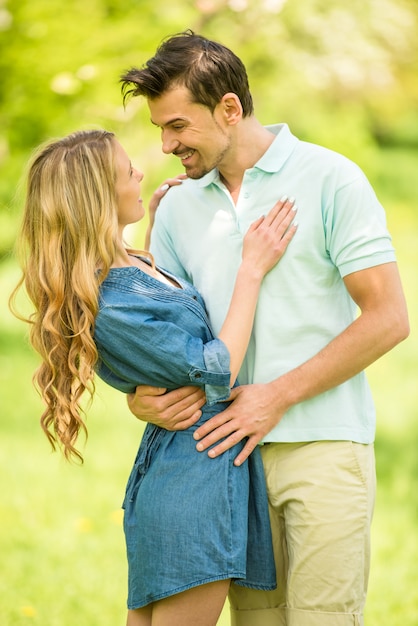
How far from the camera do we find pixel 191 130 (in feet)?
8.95

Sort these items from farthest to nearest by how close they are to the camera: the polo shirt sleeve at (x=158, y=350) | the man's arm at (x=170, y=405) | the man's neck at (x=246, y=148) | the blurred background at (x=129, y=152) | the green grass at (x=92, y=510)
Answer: the blurred background at (x=129, y=152), the green grass at (x=92, y=510), the man's neck at (x=246, y=148), the man's arm at (x=170, y=405), the polo shirt sleeve at (x=158, y=350)

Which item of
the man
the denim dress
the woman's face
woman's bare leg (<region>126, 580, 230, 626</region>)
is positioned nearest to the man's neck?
the man

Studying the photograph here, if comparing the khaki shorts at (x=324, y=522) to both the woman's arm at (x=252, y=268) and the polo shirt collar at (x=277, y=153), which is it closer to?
the woman's arm at (x=252, y=268)

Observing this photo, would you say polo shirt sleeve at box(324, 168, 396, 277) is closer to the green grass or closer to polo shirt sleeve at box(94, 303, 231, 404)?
polo shirt sleeve at box(94, 303, 231, 404)

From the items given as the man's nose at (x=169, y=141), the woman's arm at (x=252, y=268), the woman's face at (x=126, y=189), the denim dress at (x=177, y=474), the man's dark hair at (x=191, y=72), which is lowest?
the denim dress at (x=177, y=474)

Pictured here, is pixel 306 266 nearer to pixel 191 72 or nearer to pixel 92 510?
pixel 191 72

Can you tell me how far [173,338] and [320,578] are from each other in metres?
0.84

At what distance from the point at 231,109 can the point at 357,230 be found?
60 cm

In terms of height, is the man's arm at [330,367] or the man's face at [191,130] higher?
the man's face at [191,130]

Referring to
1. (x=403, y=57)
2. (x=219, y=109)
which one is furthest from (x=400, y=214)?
(x=219, y=109)

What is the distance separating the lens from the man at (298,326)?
2541 millimetres

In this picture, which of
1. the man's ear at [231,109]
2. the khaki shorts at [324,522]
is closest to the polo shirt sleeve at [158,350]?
the khaki shorts at [324,522]

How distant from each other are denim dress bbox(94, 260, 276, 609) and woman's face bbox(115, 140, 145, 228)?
0.18 meters

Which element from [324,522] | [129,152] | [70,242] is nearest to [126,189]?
[70,242]
